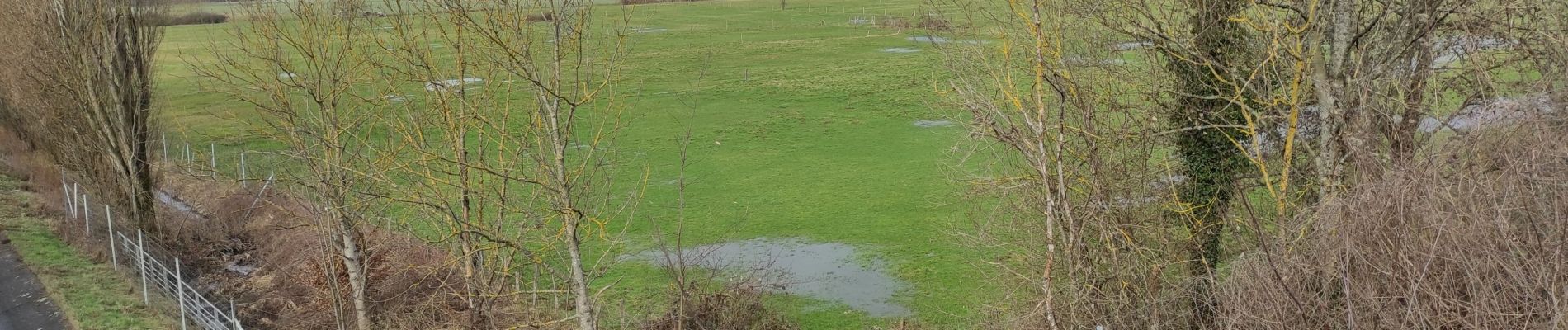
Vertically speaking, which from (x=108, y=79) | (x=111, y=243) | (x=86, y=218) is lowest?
(x=86, y=218)

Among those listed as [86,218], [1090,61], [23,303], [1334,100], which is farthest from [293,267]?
[1334,100]

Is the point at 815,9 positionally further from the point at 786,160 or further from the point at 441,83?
the point at 441,83

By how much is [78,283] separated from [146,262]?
117 cm

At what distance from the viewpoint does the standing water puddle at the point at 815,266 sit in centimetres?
1513

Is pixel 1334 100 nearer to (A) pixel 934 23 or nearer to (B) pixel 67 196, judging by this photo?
(A) pixel 934 23

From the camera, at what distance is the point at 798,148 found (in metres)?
26.3

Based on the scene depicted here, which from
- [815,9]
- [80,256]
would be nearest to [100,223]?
[80,256]

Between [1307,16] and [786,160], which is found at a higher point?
[1307,16]

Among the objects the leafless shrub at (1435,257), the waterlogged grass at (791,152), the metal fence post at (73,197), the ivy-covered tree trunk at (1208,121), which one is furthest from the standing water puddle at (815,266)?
the metal fence post at (73,197)

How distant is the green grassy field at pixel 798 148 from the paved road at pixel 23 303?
329cm

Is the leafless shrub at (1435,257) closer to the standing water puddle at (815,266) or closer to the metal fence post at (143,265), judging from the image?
the standing water puddle at (815,266)

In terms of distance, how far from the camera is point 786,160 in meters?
24.7

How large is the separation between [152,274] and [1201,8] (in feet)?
48.0

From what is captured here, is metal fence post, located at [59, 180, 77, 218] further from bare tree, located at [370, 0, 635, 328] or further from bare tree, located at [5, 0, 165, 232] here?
bare tree, located at [370, 0, 635, 328]
